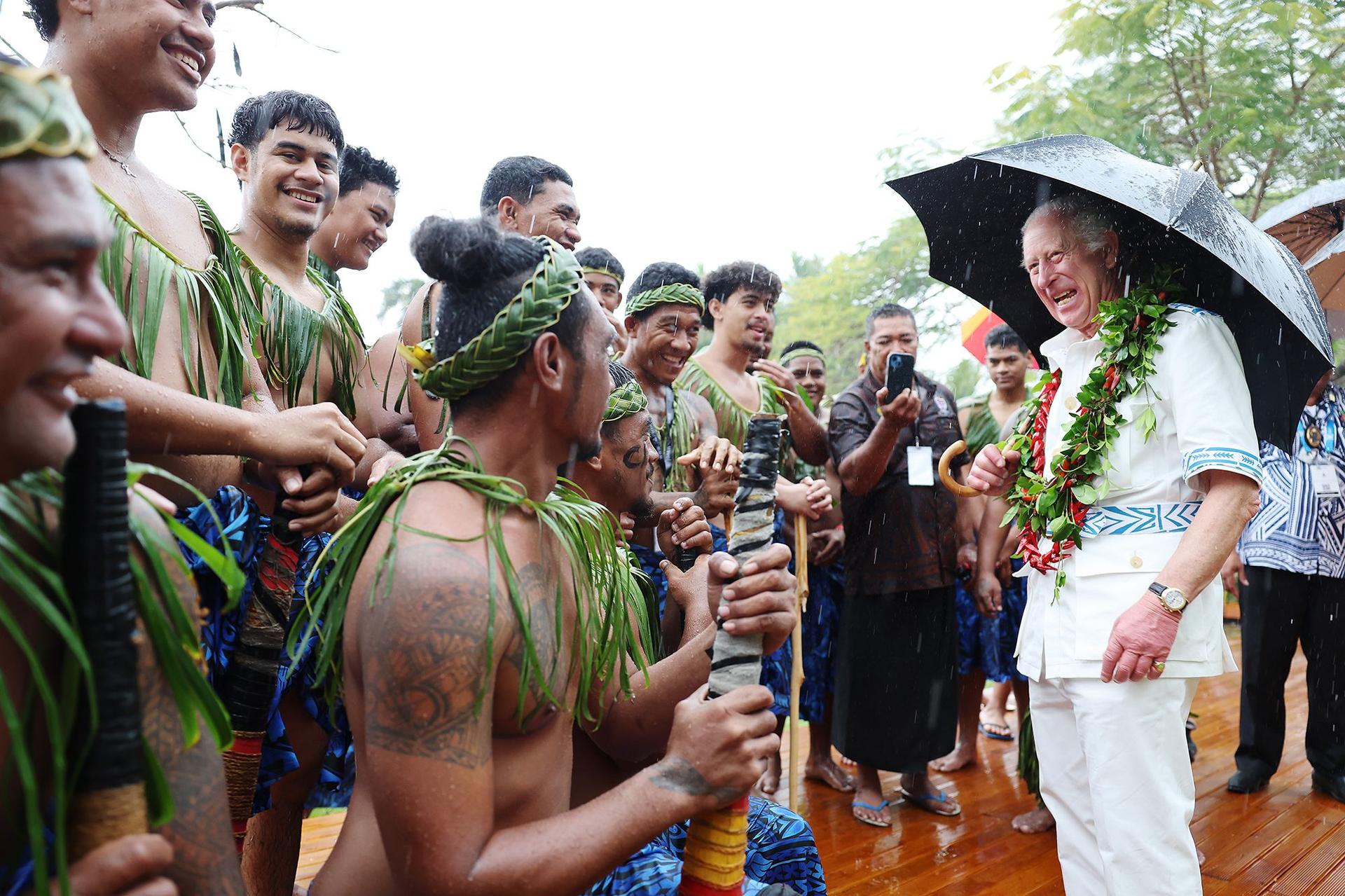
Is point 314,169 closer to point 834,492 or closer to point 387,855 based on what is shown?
point 387,855

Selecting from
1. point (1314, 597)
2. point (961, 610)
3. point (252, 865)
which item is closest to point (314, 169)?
point (252, 865)

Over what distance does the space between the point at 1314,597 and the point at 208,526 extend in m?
5.37

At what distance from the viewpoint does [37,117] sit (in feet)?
3.65

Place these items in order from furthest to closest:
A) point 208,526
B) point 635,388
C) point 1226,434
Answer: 1. point 635,388
2. point 1226,434
3. point 208,526

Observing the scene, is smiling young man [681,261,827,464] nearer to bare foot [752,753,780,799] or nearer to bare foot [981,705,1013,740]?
bare foot [752,753,780,799]

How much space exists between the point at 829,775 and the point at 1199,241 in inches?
138

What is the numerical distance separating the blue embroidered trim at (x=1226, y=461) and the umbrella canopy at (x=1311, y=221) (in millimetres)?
2745

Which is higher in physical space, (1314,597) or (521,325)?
(521,325)

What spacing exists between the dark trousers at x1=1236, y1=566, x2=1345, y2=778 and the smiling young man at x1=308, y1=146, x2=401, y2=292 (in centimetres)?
479

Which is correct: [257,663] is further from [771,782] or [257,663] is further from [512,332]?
[771,782]

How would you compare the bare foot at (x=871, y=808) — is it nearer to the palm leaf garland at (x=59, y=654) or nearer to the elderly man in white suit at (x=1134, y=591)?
the elderly man in white suit at (x=1134, y=591)

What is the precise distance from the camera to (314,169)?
3.15 meters

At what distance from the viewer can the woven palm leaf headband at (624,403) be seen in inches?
112

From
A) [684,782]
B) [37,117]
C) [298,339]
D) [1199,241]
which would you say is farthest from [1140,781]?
[37,117]
